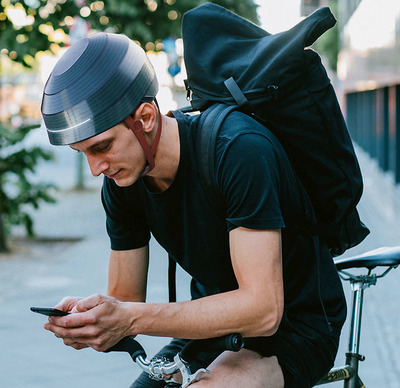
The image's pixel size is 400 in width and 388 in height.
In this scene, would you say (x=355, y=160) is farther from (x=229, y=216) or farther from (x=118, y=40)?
(x=118, y=40)

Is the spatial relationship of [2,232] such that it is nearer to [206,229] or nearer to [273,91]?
[206,229]

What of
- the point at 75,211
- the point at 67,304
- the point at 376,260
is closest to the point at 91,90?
the point at 67,304

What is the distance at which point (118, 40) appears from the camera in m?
1.97

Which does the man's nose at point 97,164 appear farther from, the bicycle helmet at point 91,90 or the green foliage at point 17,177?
the green foliage at point 17,177

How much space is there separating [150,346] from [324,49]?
143ft

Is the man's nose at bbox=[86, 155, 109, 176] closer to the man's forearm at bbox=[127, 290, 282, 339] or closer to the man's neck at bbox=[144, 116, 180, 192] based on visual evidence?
the man's neck at bbox=[144, 116, 180, 192]

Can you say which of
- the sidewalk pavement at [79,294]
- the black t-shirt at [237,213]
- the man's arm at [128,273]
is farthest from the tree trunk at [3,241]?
the black t-shirt at [237,213]

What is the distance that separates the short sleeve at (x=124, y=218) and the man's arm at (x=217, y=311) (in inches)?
18.5

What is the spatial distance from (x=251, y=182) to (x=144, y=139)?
33 cm

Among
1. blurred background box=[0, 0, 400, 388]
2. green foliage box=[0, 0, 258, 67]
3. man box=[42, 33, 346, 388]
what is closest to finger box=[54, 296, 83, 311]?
man box=[42, 33, 346, 388]

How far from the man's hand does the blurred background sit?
1.65 metres

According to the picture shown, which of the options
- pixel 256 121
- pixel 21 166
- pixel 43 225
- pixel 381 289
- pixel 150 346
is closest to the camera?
pixel 256 121

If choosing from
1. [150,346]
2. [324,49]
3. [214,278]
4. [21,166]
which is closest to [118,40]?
[214,278]

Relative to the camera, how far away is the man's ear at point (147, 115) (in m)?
1.98
